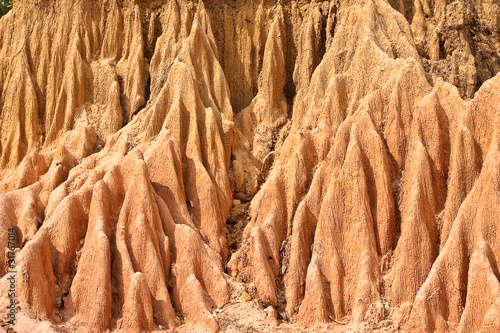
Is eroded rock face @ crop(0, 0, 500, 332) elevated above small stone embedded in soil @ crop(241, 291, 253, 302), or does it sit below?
above

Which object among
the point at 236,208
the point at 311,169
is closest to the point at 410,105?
the point at 311,169

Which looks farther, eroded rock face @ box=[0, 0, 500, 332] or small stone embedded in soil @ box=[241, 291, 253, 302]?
small stone embedded in soil @ box=[241, 291, 253, 302]

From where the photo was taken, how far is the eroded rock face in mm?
16391

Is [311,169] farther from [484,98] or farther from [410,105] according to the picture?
[484,98]

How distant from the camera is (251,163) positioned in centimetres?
2142

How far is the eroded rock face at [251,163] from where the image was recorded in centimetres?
1639

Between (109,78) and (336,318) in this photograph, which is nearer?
(336,318)

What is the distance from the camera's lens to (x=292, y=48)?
24375mm

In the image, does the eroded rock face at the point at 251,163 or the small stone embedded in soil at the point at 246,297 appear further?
the small stone embedded in soil at the point at 246,297

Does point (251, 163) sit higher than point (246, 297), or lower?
higher

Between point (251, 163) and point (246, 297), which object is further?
point (251, 163)

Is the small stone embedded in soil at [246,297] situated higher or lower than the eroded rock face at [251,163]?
lower

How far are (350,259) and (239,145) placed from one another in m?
6.64

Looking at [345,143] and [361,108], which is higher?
[361,108]
